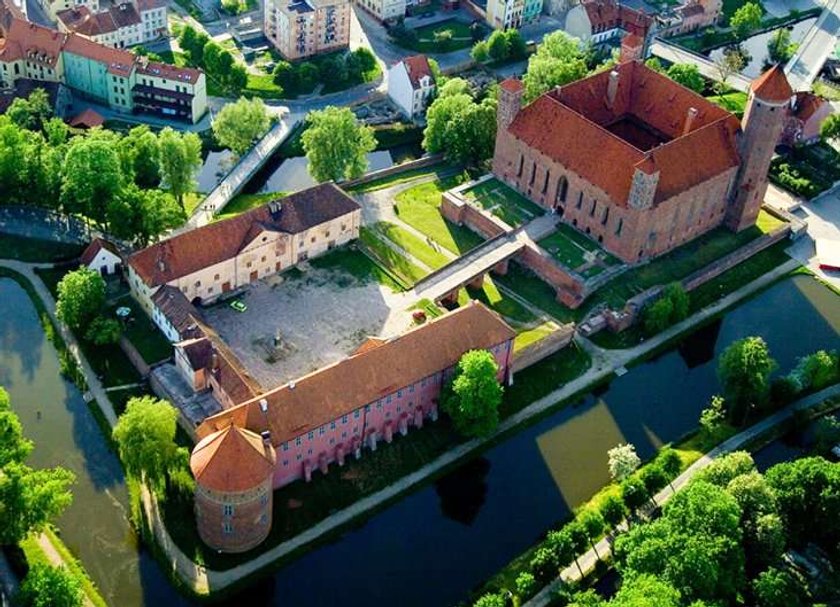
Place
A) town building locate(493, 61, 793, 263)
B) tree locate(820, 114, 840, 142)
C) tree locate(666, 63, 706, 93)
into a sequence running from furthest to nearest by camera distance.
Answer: tree locate(666, 63, 706, 93), tree locate(820, 114, 840, 142), town building locate(493, 61, 793, 263)

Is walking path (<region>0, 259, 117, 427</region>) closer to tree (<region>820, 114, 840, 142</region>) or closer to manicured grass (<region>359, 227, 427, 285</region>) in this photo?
manicured grass (<region>359, 227, 427, 285</region>)

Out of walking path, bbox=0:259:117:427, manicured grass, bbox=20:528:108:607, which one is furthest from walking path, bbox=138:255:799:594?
walking path, bbox=0:259:117:427

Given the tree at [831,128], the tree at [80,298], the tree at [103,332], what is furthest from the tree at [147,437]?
the tree at [831,128]

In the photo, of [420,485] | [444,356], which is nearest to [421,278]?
[444,356]

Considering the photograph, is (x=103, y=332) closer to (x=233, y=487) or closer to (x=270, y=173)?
(x=233, y=487)

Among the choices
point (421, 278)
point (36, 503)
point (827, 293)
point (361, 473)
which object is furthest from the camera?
point (827, 293)

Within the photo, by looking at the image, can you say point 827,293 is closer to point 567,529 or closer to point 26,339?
point 567,529

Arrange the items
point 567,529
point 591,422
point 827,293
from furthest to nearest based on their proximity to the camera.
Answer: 1. point 827,293
2. point 591,422
3. point 567,529
